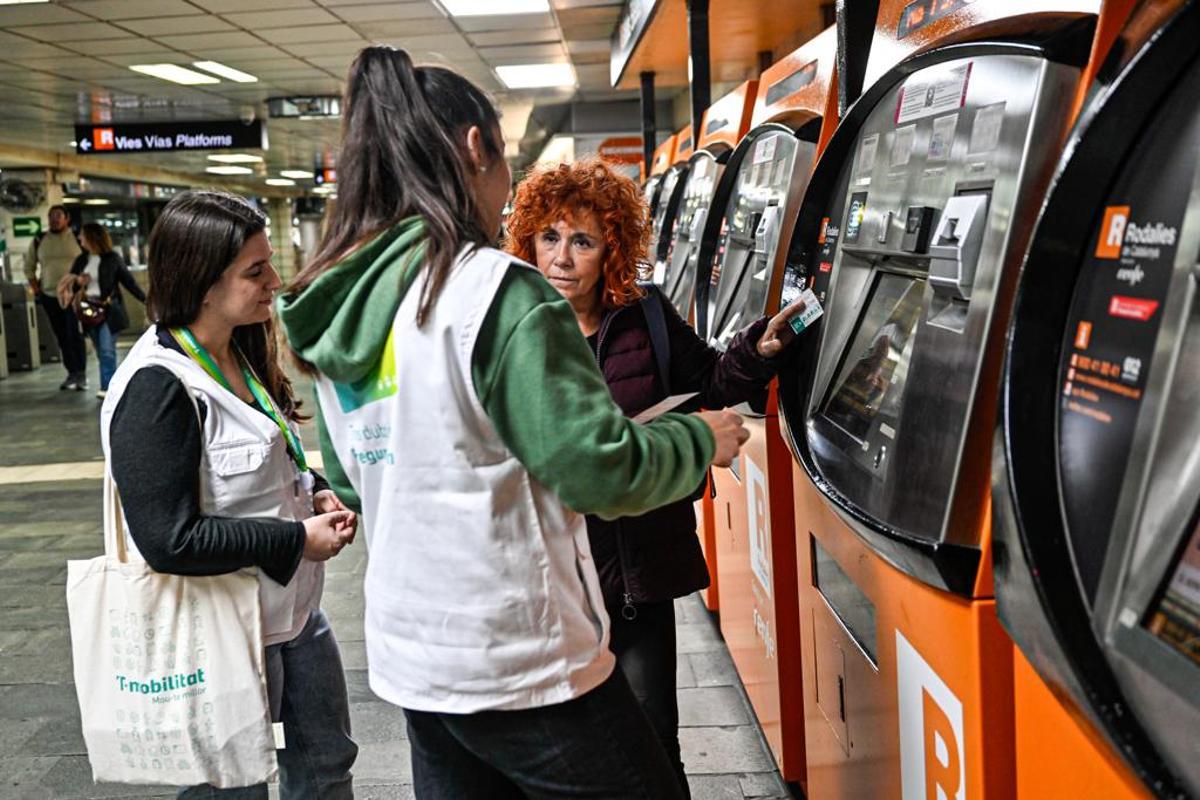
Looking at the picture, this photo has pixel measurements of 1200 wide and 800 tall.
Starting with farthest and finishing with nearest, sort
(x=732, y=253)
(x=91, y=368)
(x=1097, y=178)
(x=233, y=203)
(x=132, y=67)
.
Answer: (x=91, y=368)
(x=132, y=67)
(x=732, y=253)
(x=233, y=203)
(x=1097, y=178)

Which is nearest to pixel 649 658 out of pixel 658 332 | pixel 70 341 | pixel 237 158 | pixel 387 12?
pixel 658 332

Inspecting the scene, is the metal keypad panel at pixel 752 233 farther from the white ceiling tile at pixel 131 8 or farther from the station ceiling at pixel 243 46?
the white ceiling tile at pixel 131 8

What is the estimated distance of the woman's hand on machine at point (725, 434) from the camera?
1.34 metres

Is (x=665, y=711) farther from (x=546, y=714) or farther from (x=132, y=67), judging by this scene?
(x=132, y=67)

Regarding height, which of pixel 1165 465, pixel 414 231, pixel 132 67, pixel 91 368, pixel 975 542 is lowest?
pixel 91 368

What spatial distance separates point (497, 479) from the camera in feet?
4.03

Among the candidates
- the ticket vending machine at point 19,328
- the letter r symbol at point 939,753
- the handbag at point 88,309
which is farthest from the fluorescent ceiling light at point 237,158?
the letter r symbol at point 939,753

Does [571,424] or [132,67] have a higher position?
[132,67]

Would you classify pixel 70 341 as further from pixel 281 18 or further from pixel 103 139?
pixel 281 18

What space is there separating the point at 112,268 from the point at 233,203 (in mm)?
8235

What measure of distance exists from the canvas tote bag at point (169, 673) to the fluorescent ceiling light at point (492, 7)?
581cm

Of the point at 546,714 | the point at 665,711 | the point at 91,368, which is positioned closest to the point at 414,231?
the point at 546,714

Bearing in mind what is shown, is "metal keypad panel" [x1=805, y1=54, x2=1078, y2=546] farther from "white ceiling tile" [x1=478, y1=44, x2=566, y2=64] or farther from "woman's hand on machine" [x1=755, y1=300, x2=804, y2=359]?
"white ceiling tile" [x1=478, y1=44, x2=566, y2=64]

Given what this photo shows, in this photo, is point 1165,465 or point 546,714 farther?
point 546,714
